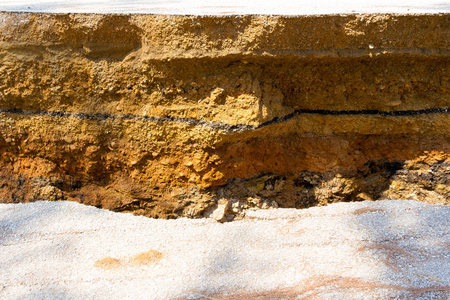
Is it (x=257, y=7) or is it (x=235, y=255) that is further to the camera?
(x=257, y=7)

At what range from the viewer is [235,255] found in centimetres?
135

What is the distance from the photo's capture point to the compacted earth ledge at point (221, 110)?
6.06 feet

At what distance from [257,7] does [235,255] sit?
151 centimetres

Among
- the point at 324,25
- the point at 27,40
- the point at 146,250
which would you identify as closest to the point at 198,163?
the point at 146,250

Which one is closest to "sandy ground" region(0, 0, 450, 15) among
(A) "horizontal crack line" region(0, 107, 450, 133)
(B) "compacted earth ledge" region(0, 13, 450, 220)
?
(B) "compacted earth ledge" region(0, 13, 450, 220)

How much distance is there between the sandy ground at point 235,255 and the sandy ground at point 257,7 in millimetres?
1063

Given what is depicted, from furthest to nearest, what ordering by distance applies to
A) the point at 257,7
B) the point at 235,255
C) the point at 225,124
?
the point at 257,7, the point at 225,124, the point at 235,255

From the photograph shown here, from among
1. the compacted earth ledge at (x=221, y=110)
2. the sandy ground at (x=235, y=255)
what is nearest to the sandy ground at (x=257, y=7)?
the compacted earth ledge at (x=221, y=110)

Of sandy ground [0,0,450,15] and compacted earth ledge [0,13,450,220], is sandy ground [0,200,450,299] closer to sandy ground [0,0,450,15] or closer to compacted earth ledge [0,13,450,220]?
compacted earth ledge [0,13,450,220]

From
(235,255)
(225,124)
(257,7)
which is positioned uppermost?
(257,7)

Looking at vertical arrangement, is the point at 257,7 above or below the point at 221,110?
above

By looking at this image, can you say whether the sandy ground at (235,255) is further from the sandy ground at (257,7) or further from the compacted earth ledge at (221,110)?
the sandy ground at (257,7)

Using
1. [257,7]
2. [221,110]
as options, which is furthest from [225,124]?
[257,7]

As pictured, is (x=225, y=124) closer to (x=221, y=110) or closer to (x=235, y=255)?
(x=221, y=110)
